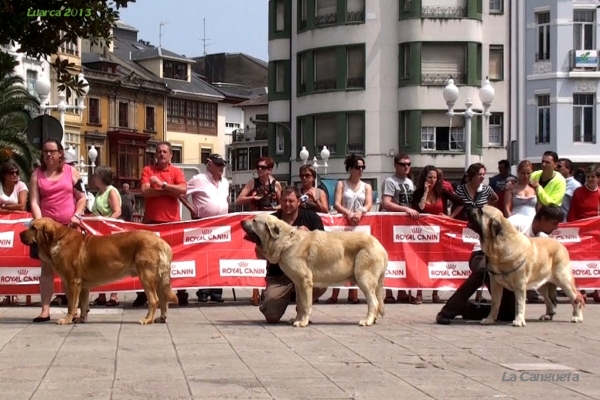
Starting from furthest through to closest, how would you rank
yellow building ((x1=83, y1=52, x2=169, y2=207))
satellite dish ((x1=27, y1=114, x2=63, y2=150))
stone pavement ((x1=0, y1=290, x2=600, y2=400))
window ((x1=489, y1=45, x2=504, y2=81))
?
yellow building ((x1=83, y1=52, x2=169, y2=207)) → window ((x1=489, y1=45, x2=504, y2=81)) → satellite dish ((x1=27, y1=114, x2=63, y2=150)) → stone pavement ((x1=0, y1=290, x2=600, y2=400))

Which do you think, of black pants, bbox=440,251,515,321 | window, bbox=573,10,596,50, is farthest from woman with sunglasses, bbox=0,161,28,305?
window, bbox=573,10,596,50

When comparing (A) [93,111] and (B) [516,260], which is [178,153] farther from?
(B) [516,260]

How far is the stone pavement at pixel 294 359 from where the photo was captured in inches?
340

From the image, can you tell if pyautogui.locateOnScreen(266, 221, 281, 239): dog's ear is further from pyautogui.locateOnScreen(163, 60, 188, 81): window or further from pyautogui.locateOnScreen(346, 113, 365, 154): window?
pyautogui.locateOnScreen(163, 60, 188, 81): window

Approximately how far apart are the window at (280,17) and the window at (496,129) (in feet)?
39.8

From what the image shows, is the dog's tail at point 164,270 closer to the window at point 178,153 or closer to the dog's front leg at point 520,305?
the dog's front leg at point 520,305

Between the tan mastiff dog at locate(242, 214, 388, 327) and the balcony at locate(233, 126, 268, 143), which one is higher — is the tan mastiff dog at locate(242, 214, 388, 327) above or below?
below

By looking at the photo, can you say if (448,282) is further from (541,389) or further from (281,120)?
(281,120)

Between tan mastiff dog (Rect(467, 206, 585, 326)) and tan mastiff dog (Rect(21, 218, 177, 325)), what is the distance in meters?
3.48

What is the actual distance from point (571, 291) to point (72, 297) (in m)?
5.58

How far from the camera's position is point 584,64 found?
55.2m

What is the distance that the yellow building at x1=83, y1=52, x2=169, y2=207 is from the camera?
93938mm

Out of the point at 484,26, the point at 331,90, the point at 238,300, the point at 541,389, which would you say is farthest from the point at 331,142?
the point at 541,389

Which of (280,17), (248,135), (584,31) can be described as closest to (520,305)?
(584,31)
